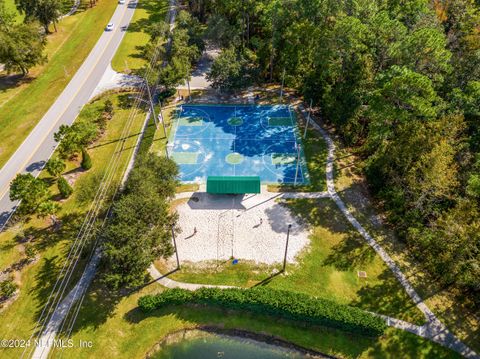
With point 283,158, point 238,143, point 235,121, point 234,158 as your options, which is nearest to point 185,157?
point 234,158

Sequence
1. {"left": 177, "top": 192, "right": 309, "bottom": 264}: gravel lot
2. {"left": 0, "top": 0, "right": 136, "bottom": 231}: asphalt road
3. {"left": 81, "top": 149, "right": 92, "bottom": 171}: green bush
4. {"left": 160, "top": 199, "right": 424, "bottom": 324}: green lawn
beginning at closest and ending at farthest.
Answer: {"left": 160, "top": 199, "right": 424, "bottom": 324}: green lawn
{"left": 177, "top": 192, "right": 309, "bottom": 264}: gravel lot
{"left": 0, "top": 0, "right": 136, "bottom": 231}: asphalt road
{"left": 81, "top": 149, "right": 92, "bottom": 171}: green bush

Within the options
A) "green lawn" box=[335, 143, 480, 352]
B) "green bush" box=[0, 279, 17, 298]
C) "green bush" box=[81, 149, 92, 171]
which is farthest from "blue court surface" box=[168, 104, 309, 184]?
"green bush" box=[0, 279, 17, 298]

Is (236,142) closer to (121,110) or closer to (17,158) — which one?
(121,110)

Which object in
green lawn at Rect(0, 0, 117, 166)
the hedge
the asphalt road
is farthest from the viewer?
green lawn at Rect(0, 0, 117, 166)

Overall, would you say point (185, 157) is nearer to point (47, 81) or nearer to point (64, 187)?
point (64, 187)

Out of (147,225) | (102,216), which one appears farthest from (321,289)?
(102,216)

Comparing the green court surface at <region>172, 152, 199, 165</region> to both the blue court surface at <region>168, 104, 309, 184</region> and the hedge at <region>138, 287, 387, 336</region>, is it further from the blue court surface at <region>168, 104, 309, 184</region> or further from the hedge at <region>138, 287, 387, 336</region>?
the hedge at <region>138, 287, 387, 336</region>

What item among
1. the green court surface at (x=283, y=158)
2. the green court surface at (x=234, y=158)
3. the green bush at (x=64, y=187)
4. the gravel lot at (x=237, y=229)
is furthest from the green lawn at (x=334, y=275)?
the green bush at (x=64, y=187)

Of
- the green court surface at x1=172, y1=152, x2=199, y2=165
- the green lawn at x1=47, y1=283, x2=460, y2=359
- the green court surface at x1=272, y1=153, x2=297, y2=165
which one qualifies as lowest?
the green lawn at x1=47, y1=283, x2=460, y2=359
